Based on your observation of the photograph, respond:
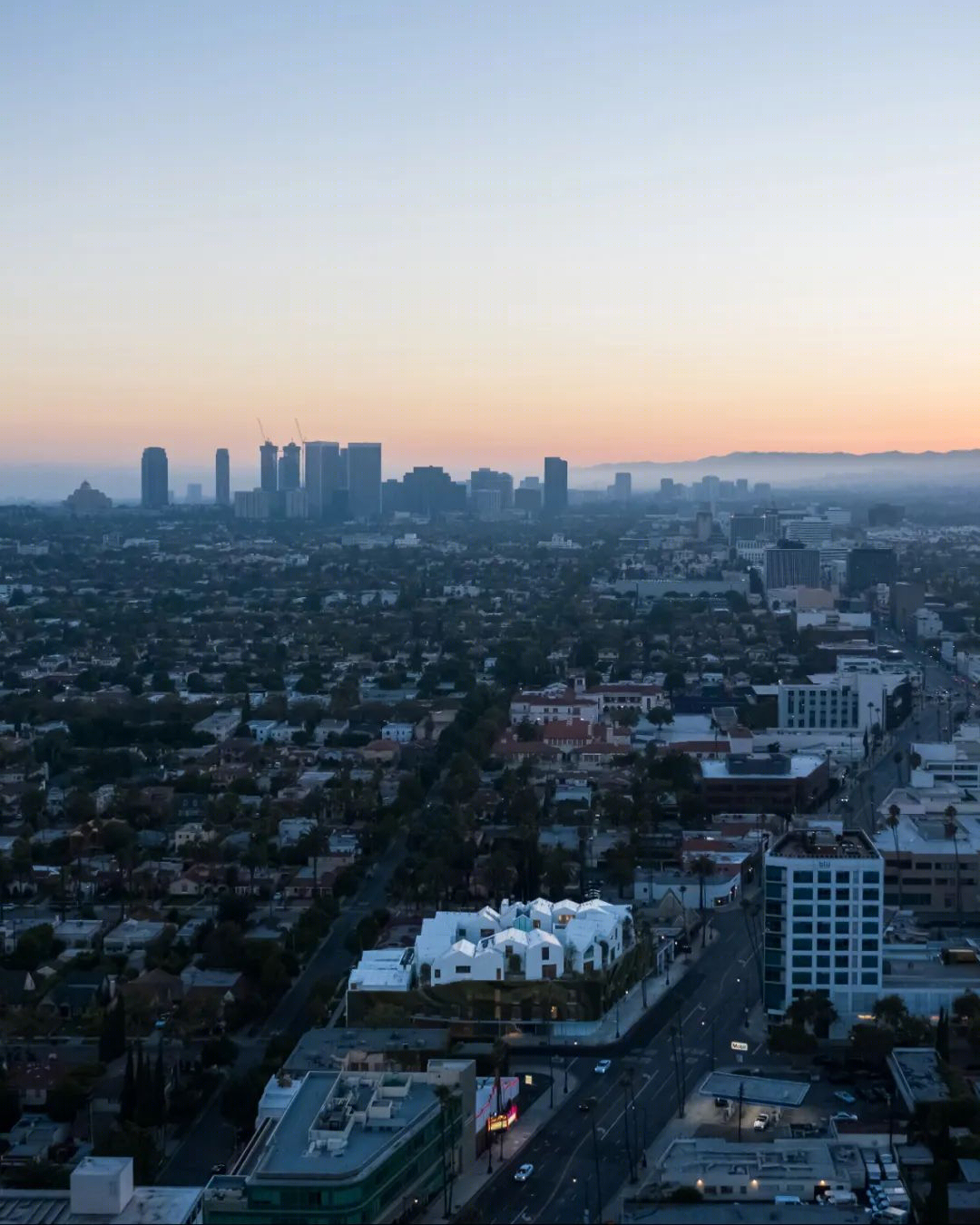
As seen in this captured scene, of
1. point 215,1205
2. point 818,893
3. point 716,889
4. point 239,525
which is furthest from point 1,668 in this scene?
point 239,525

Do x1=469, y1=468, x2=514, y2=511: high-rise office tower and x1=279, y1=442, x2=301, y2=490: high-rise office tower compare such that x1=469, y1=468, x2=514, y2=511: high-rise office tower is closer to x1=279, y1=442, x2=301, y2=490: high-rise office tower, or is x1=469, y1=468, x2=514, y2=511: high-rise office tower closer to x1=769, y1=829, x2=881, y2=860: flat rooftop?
x1=279, y1=442, x2=301, y2=490: high-rise office tower

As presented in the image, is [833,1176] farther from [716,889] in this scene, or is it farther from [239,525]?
[239,525]

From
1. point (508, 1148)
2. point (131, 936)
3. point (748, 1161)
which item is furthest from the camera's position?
point (131, 936)

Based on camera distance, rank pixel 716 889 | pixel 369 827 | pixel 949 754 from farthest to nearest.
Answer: pixel 949 754 < pixel 369 827 < pixel 716 889

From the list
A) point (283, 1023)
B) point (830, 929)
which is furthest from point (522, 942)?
point (830, 929)

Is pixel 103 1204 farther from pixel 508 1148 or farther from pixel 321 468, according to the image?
pixel 321 468

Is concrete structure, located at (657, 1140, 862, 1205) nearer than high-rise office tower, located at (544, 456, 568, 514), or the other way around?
concrete structure, located at (657, 1140, 862, 1205)

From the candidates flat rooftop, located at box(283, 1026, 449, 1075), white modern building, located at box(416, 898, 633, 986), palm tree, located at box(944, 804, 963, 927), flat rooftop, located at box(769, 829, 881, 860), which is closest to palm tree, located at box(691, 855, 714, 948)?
white modern building, located at box(416, 898, 633, 986)
